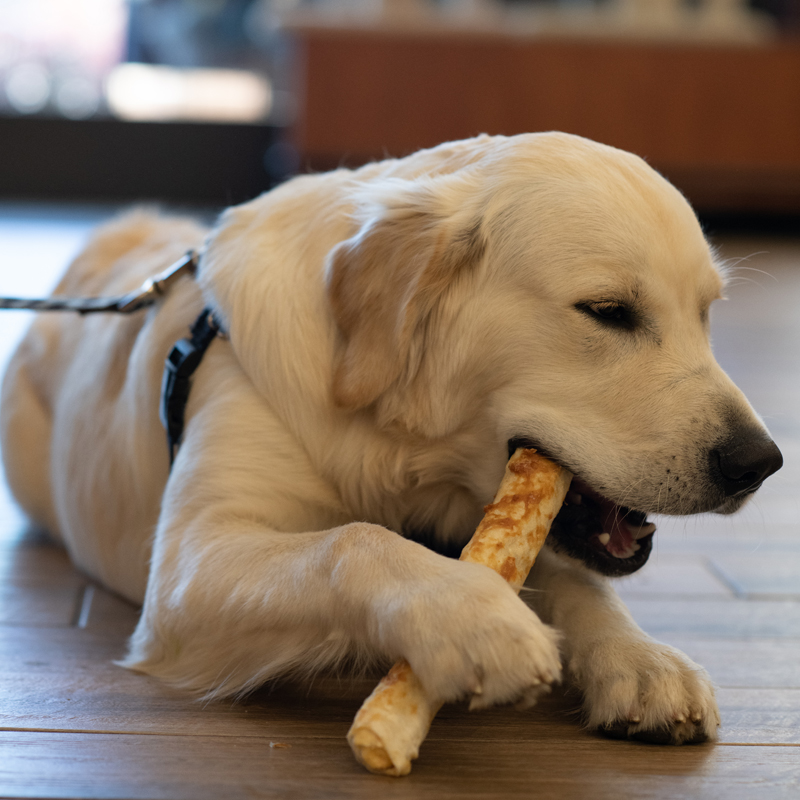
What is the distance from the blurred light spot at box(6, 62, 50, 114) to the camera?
878cm

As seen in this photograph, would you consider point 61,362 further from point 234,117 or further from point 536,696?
point 234,117

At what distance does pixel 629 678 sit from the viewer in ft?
4.52

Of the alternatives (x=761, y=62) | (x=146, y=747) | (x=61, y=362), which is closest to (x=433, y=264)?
(x=146, y=747)

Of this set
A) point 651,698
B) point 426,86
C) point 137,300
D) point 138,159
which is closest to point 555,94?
point 426,86

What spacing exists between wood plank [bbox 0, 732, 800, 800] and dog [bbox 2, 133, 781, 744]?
0.25ft

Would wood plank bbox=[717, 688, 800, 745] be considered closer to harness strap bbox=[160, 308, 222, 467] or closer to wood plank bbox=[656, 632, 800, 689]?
wood plank bbox=[656, 632, 800, 689]

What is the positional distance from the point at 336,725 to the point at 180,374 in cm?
68

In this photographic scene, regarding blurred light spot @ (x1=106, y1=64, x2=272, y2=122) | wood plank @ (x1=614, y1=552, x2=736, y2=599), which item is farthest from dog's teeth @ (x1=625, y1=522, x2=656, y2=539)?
blurred light spot @ (x1=106, y1=64, x2=272, y2=122)

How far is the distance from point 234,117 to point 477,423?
7993 mm

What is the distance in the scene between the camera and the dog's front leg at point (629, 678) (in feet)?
4.39

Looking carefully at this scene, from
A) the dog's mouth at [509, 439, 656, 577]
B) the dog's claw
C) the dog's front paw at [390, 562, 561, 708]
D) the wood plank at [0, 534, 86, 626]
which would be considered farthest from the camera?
the wood plank at [0, 534, 86, 626]

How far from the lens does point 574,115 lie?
26.0 ft

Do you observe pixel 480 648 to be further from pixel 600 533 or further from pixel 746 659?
pixel 746 659

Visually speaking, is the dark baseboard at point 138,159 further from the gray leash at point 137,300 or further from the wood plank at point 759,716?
the wood plank at point 759,716
